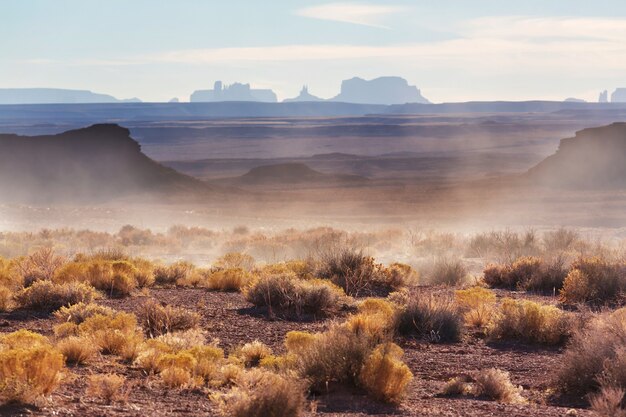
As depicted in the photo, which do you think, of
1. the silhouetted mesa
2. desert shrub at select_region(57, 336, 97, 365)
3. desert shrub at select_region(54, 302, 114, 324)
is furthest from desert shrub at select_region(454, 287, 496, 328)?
the silhouetted mesa

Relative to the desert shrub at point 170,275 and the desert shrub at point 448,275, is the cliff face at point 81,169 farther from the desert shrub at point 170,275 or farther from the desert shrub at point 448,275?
the desert shrub at point 170,275

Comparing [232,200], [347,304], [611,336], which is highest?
[611,336]

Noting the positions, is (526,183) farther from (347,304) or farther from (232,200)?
(347,304)

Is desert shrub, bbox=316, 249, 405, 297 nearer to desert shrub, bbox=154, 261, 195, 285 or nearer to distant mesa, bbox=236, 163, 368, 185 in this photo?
desert shrub, bbox=154, 261, 195, 285

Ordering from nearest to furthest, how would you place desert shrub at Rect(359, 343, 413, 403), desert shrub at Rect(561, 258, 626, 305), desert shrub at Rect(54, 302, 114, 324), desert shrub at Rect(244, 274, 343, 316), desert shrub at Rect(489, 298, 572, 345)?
desert shrub at Rect(359, 343, 413, 403), desert shrub at Rect(54, 302, 114, 324), desert shrub at Rect(489, 298, 572, 345), desert shrub at Rect(244, 274, 343, 316), desert shrub at Rect(561, 258, 626, 305)

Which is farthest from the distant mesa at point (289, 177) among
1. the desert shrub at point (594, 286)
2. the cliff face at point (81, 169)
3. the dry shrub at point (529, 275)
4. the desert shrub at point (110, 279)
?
the desert shrub at point (110, 279)

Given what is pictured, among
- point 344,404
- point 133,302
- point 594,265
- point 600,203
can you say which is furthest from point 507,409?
point 600,203

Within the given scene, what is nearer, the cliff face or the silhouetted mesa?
the silhouetted mesa
